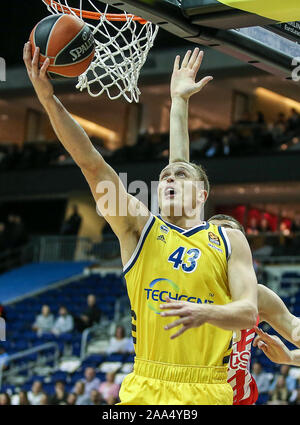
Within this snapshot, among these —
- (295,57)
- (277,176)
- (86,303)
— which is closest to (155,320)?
(295,57)

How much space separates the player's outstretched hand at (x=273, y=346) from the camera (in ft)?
13.3

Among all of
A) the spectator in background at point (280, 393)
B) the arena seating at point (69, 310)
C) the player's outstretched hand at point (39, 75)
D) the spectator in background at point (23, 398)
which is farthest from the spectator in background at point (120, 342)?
the player's outstretched hand at point (39, 75)

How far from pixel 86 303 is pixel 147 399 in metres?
12.4

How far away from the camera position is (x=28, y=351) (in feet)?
42.9

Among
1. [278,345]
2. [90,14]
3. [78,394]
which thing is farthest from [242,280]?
[78,394]

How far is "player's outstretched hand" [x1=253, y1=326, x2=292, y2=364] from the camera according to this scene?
4.07 meters

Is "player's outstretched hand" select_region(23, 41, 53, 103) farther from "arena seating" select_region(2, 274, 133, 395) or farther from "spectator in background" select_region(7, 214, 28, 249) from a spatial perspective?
"spectator in background" select_region(7, 214, 28, 249)

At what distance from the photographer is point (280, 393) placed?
1051 cm

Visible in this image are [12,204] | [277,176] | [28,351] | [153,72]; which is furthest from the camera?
[12,204]

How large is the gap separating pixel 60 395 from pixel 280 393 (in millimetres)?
3282

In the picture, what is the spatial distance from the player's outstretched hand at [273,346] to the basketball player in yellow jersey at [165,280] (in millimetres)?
553

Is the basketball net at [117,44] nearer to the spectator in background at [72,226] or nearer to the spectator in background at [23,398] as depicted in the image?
the spectator in background at [23,398]

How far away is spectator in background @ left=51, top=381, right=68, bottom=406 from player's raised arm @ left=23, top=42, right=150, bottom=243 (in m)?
8.38
